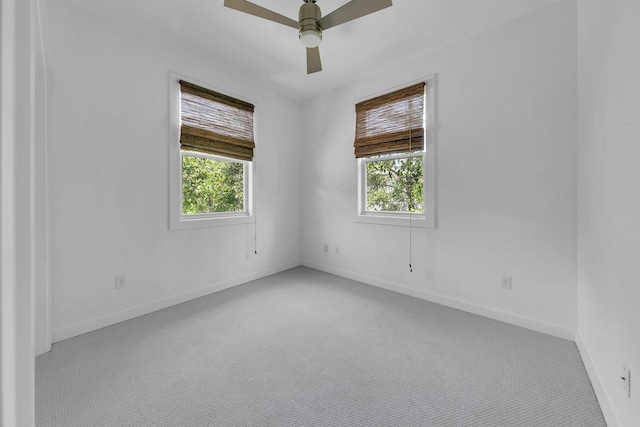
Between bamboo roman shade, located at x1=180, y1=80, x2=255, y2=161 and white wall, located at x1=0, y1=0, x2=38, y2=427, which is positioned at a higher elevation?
bamboo roman shade, located at x1=180, y1=80, x2=255, y2=161

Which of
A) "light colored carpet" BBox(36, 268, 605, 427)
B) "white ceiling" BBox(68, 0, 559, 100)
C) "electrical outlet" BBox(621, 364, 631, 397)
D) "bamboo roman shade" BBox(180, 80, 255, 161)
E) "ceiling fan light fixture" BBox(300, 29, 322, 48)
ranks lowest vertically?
"light colored carpet" BBox(36, 268, 605, 427)

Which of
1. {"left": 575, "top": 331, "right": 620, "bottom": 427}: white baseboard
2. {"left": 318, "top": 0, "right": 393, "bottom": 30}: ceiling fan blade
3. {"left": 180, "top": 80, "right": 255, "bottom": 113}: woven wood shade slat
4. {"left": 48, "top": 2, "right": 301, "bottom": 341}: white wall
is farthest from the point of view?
{"left": 180, "top": 80, "right": 255, "bottom": 113}: woven wood shade slat

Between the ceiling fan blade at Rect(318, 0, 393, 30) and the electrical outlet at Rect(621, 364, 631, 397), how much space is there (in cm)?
228

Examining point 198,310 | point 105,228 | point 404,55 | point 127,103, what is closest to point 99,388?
point 198,310

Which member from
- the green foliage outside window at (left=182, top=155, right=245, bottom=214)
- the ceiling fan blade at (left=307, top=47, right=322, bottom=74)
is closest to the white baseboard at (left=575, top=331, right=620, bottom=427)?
the ceiling fan blade at (left=307, top=47, right=322, bottom=74)

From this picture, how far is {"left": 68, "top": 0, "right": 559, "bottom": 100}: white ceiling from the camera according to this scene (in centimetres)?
232

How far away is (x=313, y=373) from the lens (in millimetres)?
1843

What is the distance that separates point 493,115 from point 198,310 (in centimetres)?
345

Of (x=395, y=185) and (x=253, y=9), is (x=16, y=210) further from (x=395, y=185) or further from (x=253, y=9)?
(x=395, y=185)

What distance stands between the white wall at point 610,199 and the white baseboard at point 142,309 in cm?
333

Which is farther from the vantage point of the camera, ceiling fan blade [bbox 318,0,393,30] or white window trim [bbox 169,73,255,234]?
white window trim [bbox 169,73,255,234]

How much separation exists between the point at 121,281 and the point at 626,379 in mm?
3473

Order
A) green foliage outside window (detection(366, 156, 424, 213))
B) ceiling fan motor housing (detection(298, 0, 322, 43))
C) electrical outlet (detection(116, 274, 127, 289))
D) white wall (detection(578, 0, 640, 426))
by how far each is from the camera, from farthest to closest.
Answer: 1. green foliage outside window (detection(366, 156, 424, 213))
2. electrical outlet (detection(116, 274, 127, 289))
3. ceiling fan motor housing (detection(298, 0, 322, 43))
4. white wall (detection(578, 0, 640, 426))

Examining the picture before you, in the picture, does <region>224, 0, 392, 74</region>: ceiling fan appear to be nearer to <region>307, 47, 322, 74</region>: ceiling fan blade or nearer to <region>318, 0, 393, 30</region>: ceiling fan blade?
<region>318, 0, 393, 30</region>: ceiling fan blade
